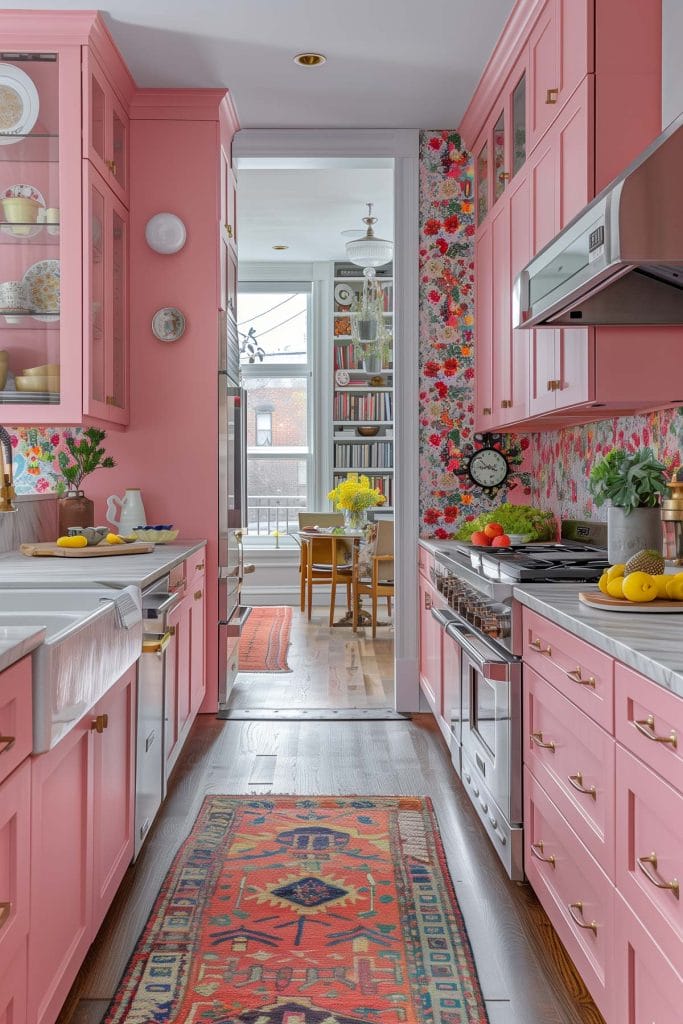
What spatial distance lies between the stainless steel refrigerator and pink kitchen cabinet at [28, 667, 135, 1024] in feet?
6.08

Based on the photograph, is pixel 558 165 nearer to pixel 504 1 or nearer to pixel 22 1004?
pixel 504 1

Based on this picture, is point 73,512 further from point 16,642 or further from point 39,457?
point 16,642

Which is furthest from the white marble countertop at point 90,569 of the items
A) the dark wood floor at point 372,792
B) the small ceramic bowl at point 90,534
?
the dark wood floor at point 372,792

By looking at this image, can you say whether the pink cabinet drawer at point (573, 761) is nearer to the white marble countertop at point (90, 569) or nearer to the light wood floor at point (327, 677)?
the white marble countertop at point (90, 569)

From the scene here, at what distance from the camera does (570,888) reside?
1946 mm

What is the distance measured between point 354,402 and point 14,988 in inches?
289

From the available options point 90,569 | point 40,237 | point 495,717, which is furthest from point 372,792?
point 40,237

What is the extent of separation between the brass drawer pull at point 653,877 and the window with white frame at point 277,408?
282 inches

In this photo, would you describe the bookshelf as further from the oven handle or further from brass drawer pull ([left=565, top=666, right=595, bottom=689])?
brass drawer pull ([left=565, top=666, right=595, bottom=689])

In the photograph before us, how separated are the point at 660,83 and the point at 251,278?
20.3 ft

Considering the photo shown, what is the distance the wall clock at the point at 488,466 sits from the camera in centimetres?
444

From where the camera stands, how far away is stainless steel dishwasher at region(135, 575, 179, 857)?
8.18 ft

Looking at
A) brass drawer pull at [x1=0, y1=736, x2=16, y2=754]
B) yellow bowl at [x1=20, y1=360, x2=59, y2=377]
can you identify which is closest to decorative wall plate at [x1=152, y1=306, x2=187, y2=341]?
yellow bowl at [x1=20, y1=360, x2=59, y2=377]

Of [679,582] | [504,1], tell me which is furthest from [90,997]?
[504,1]
